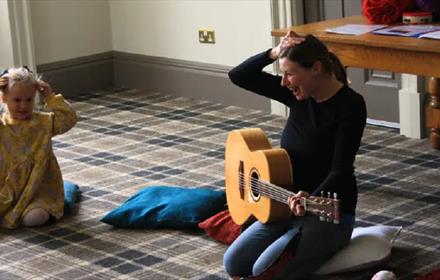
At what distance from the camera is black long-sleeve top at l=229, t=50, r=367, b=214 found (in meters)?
2.97

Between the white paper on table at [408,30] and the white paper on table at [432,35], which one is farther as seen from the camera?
the white paper on table at [408,30]

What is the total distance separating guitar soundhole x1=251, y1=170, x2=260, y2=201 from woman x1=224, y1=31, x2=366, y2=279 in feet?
0.30

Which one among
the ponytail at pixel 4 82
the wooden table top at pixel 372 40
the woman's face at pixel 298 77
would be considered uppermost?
the wooden table top at pixel 372 40

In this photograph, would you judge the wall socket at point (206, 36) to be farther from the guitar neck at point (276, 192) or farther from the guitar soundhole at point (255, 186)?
the guitar neck at point (276, 192)

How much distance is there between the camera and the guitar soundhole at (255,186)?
311cm

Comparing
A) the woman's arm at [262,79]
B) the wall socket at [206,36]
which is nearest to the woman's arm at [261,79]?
the woman's arm at [262,79]

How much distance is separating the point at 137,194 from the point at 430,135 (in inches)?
60.6

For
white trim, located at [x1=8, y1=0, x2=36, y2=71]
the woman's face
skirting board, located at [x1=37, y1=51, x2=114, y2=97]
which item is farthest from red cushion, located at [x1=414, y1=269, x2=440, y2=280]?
skirting board, located at [x1=37, y1=51, x2=114, y2=97]

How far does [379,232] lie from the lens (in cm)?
327

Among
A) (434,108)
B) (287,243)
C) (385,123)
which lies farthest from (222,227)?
(385,123)

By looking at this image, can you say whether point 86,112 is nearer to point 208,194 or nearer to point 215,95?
point 215,95

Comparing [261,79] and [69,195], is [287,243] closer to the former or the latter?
[261,79]

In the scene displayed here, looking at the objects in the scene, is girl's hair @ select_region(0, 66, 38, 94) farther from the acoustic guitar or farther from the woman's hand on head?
the woman's hand on head

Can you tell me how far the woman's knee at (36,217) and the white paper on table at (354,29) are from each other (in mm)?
1326
